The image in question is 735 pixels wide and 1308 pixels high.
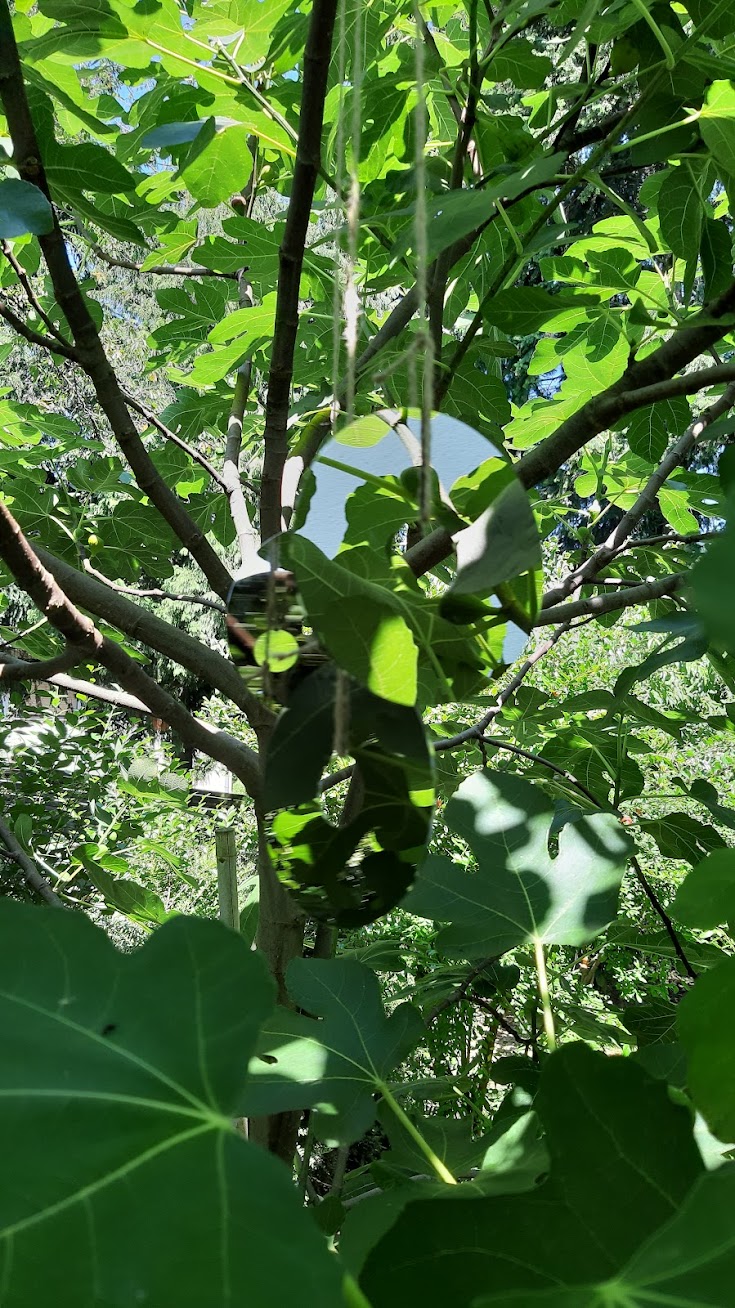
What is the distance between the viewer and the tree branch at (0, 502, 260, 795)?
0.74 metres

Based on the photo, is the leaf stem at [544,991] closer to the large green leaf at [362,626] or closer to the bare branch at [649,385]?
the large green leaf at [362,626]

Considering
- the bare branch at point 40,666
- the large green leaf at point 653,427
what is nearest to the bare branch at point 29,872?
the bare branch at point 40,666

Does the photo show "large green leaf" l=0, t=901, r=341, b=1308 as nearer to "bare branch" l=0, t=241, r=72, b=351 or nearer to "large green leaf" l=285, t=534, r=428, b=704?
"large green leaf" l=285, t=534, r=428, b=704

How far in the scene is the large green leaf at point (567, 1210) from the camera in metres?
0.24

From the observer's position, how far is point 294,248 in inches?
26.4

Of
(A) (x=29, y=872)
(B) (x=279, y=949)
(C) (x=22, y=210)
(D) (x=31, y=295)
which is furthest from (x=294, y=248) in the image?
(A) (x=29, y=872)

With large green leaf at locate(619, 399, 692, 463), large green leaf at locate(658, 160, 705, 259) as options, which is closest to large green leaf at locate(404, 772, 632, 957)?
large green leaf at locate(658, 160, 705, 259)

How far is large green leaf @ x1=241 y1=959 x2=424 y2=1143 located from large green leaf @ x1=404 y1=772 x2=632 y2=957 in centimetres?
6

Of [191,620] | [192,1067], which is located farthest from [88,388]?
[192,1067]

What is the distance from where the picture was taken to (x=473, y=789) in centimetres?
53

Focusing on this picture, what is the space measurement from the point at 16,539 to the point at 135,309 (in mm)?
10692

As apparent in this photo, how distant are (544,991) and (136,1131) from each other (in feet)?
0.83

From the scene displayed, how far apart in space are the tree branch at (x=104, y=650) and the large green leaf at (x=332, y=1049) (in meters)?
0.42

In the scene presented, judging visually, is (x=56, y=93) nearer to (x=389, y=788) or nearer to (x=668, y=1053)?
(x=389, y=788)
